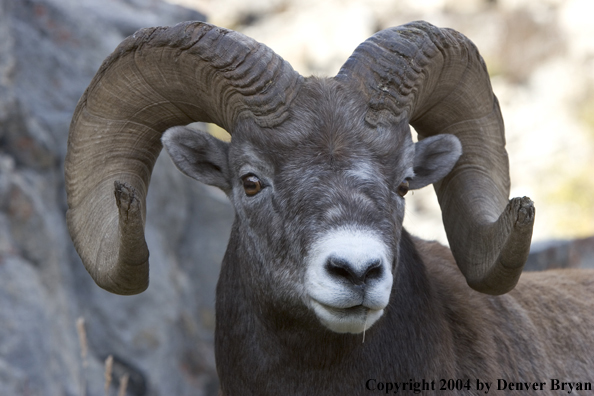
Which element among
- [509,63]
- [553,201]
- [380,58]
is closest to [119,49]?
[380,58]

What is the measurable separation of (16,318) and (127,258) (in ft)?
14.5

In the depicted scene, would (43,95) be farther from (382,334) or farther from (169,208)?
(382,334)

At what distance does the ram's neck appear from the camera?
4742 millimetres

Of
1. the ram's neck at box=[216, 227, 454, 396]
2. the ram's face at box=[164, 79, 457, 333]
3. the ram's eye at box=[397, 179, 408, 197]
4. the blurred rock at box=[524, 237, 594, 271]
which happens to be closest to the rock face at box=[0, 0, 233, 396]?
the ram's neck at box=[216, 227, 454, 396]

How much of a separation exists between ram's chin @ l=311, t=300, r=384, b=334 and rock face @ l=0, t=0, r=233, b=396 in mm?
5347

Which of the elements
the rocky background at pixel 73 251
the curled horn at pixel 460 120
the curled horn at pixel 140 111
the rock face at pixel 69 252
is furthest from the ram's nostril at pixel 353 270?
the rock face at pixel 69 252

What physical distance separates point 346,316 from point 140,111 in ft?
8.62

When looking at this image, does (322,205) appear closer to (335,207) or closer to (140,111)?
(335,207)

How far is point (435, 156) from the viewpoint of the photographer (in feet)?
18.0

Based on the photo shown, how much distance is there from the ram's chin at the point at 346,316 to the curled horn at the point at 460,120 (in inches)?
46.1

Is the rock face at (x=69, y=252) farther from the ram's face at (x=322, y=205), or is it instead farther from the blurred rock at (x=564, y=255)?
the blurred rock at (x=564, y=255)

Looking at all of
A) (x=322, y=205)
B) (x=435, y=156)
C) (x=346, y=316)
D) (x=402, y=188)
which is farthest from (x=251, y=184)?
(x=435, y=156)

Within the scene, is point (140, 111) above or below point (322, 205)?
above

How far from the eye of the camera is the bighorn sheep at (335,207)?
442 centimetres
